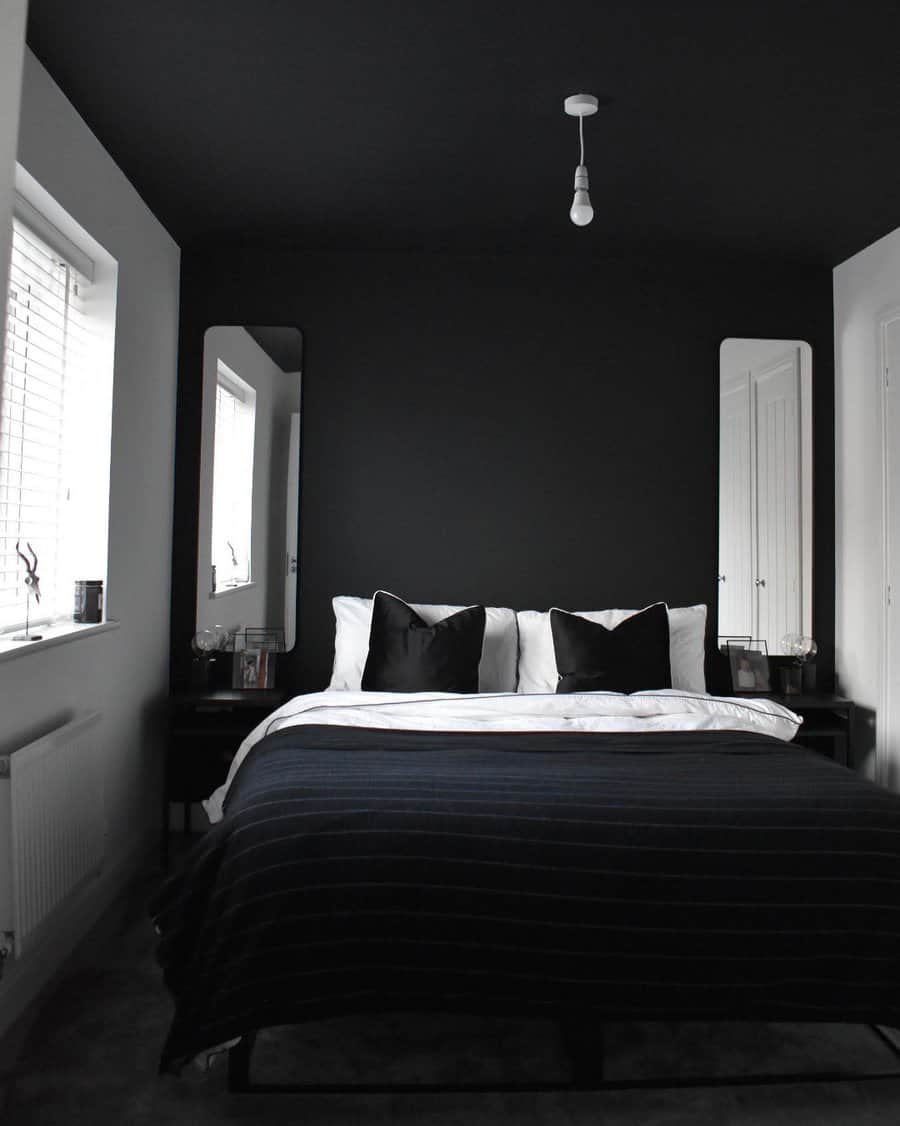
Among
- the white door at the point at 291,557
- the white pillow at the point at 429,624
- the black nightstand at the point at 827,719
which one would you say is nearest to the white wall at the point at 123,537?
the white door at the point at 291,557

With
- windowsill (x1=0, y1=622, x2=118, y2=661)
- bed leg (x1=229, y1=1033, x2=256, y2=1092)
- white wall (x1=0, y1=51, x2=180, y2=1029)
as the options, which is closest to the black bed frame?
bed leg (x1=229, y1=1033, x2=256, y2=1092)

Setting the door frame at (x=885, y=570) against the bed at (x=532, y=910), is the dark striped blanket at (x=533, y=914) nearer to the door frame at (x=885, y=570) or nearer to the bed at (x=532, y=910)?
the bed at (x=532, y=910)

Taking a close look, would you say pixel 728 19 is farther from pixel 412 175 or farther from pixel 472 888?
pixel 472 888

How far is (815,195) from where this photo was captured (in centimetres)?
354

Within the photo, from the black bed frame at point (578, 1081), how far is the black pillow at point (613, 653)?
5.15 ft

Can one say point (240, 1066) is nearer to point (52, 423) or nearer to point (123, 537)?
point (123, 537)

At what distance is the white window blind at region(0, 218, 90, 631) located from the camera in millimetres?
2811

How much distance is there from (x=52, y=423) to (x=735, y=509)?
2984 mm

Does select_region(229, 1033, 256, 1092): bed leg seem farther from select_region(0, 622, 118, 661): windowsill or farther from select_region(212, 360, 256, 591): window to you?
select_region(212, 360, 256, 591): window

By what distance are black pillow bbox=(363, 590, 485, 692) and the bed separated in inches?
52.4

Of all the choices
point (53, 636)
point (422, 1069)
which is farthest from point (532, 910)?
point (53, 636)

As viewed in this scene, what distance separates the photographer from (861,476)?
13.5ft

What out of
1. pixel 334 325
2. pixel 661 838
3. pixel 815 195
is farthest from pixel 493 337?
pixel 661 838

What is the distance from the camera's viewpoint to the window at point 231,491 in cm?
424
